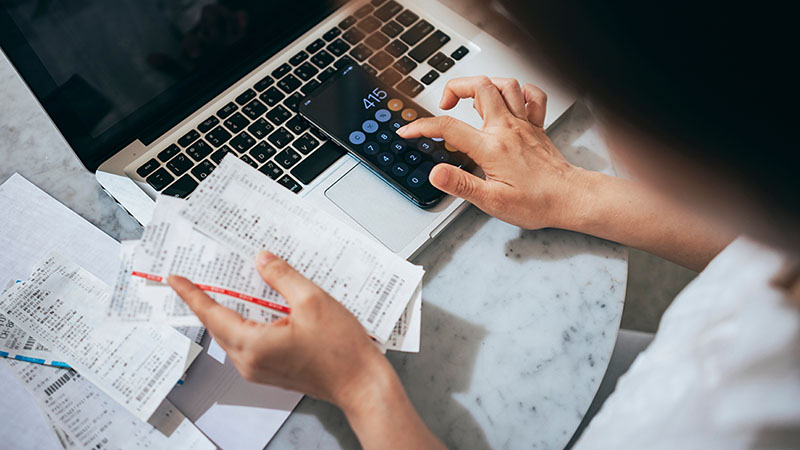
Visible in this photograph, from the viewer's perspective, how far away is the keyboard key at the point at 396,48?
79 cm

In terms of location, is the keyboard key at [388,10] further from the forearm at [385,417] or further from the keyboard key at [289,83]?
the forearm at [385,417]

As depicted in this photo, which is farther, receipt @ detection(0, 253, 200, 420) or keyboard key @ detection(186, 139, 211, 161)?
keyboard key @ detection(186, 139, 211, 161)

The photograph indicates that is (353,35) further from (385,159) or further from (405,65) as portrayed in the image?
(385,159)

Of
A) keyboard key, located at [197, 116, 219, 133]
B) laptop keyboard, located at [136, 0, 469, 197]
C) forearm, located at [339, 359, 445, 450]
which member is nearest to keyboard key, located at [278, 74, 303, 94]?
laptop keyboard, located at [136, 0, 469, 197]

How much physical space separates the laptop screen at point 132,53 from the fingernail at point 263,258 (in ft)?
0.92

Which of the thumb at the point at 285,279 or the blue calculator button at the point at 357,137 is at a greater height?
the blue calculator button at the point at 357,137

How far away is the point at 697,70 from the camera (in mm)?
122

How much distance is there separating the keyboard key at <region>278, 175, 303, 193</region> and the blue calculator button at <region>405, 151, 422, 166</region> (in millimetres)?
143

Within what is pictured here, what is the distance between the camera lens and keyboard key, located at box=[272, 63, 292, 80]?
0.77m

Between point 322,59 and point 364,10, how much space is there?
4.4 inches

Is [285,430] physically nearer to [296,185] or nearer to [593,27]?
[296,185]

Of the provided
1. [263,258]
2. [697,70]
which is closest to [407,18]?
[263,258]

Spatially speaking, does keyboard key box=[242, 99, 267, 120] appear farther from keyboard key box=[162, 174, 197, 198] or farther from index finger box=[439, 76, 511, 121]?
index finger box=[439, 76, 511, 121]

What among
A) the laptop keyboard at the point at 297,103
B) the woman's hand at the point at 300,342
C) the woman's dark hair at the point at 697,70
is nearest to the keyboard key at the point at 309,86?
the laptop keyboard at the point at 297,103
